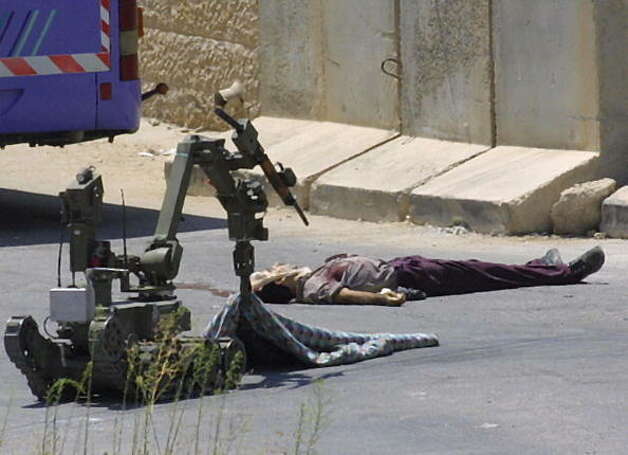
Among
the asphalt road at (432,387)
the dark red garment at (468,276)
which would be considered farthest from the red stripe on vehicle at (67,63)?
the dark red garment at (468,276)

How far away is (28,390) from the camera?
6820 millimetres

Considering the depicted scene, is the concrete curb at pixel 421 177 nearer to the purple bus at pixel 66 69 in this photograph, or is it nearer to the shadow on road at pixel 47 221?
the shadow on road at pixel 47 221

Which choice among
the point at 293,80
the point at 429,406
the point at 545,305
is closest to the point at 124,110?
the point at 293,80

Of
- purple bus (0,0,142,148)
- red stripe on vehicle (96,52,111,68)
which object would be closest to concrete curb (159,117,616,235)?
purple bus (0,0,142,148)

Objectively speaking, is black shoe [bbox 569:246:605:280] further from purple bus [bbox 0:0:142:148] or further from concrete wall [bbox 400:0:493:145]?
purple bus [bbox 0:0:142:148]

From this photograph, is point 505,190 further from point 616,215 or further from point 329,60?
point 329,60

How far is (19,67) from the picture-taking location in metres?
11.4

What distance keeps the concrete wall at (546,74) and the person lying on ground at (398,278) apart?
2657mm

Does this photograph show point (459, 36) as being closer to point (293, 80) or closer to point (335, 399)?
point (293, 80)

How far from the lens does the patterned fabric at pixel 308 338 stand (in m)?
6.93

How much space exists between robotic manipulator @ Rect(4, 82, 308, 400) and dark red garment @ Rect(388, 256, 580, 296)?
2.22m

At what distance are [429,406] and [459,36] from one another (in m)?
7.00

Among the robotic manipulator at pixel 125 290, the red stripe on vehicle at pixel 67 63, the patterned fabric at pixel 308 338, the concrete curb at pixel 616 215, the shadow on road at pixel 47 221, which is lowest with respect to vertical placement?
the shadow on road at pixel 47 221

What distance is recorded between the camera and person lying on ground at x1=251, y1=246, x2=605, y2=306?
8.83 m
